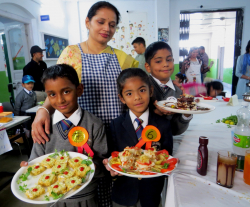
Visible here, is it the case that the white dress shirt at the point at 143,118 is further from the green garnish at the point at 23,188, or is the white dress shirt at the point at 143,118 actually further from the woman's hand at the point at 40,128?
the green garnish at the point at 23,188

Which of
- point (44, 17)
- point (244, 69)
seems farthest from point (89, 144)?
point (44, 17)

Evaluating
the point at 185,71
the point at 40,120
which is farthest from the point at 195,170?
the point at 185,71

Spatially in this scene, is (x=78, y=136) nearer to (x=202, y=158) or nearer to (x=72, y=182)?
(x=72, y=182)

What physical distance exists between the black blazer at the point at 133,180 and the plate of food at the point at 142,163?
0.16 m

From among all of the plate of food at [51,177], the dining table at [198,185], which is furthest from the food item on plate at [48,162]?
the dining table at [198,185]

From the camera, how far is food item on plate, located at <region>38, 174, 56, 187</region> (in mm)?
931

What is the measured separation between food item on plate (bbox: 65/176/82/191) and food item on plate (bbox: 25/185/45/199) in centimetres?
12

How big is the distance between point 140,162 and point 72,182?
1.17 feet

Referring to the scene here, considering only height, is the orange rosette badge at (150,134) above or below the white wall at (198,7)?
below

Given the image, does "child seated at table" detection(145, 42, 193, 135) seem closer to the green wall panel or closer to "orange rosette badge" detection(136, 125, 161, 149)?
"orange rosette badge" detection(136, 125, 161, 149)

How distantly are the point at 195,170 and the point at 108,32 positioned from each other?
107cm

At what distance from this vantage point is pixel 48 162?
104 cm

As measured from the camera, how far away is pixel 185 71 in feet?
17.0

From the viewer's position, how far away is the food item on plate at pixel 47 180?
93 centimetres
